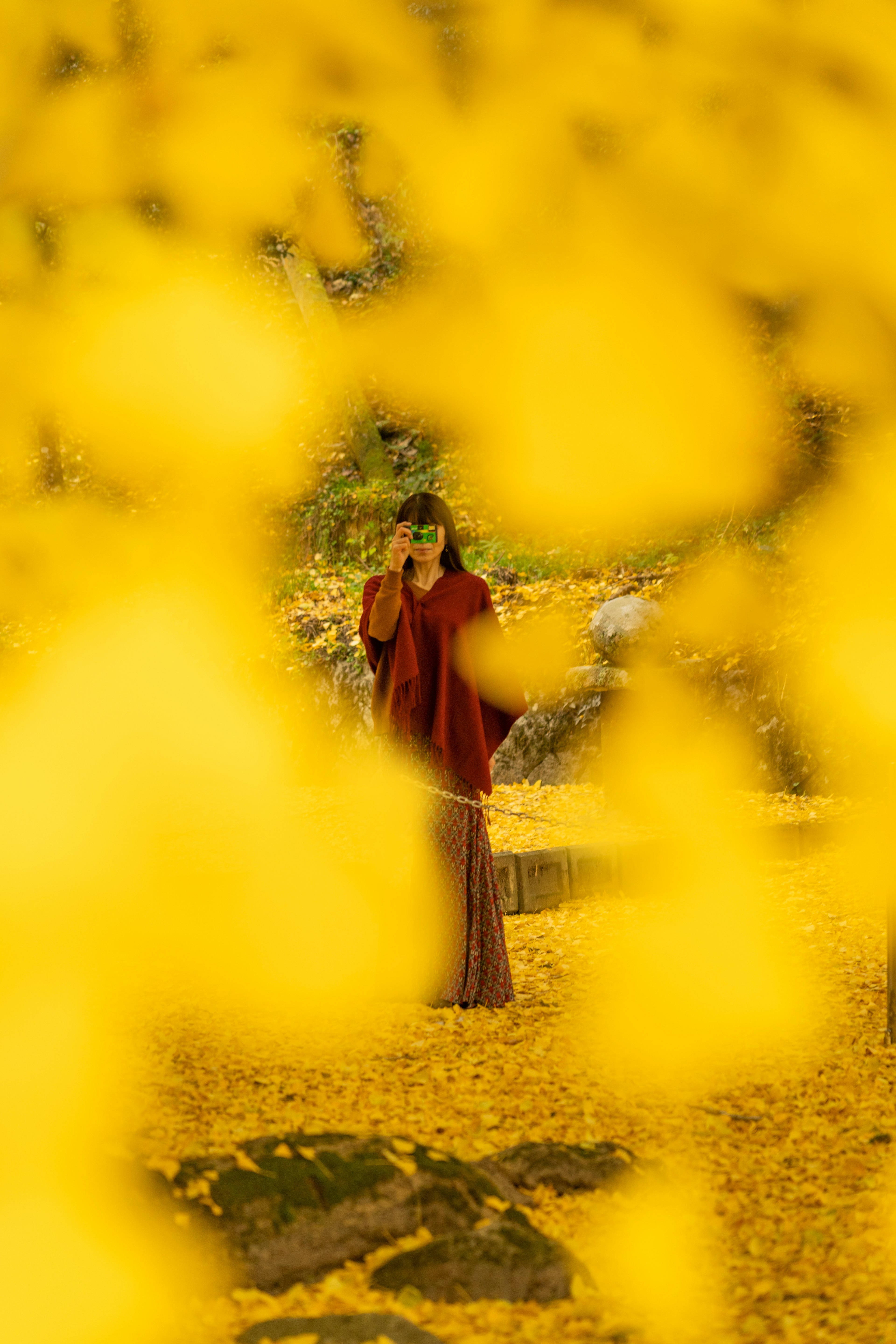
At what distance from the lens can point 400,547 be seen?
11.5ft

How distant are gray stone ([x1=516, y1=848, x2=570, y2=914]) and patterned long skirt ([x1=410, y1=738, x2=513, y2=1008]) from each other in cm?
127

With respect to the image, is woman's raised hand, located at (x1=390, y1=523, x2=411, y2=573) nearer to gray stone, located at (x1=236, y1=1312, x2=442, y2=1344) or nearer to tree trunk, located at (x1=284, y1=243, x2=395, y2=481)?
gray stone, located at (x1=236, y1=1312, x2=442, y2=1344)

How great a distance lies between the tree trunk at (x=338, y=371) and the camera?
33.1 feet

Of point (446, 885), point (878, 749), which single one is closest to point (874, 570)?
point (878, 749)

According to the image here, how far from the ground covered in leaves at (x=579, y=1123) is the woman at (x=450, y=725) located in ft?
0.59

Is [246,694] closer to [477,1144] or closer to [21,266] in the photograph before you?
[21,266]

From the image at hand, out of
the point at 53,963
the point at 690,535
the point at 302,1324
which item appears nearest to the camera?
the point at 302,1324

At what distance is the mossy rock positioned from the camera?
83.1 inches

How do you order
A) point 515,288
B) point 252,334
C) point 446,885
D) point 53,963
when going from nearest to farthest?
point 446,885, point 53,963, point 515,288, point 252,334

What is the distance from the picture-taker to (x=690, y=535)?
26.0ft

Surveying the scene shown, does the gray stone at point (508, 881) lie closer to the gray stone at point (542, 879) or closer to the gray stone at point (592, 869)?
the gray stone at point (542, 879)

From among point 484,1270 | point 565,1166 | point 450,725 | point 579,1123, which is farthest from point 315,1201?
point 450,725

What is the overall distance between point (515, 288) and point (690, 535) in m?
4.04

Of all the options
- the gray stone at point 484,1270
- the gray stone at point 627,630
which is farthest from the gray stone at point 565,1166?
the gray stone at point 627,630
